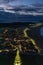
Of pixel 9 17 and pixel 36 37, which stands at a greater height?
pixel 9 17

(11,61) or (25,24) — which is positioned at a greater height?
(25,24)

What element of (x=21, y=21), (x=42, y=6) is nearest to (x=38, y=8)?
(x=42, y=6)

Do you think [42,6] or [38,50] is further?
[42,6]

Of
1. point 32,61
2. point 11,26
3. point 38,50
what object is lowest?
point 32,61

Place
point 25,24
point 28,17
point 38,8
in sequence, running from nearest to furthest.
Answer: point 25,24 → point 28,17 → point 38,8

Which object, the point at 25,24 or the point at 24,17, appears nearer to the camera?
the point at 25,24

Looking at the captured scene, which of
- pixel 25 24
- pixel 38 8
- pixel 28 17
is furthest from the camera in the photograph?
pixel 38 8

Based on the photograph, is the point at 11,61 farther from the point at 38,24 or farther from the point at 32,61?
the point at 38,24

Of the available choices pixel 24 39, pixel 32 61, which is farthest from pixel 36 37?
pixel 32 61

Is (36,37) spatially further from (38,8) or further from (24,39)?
(38,8)
